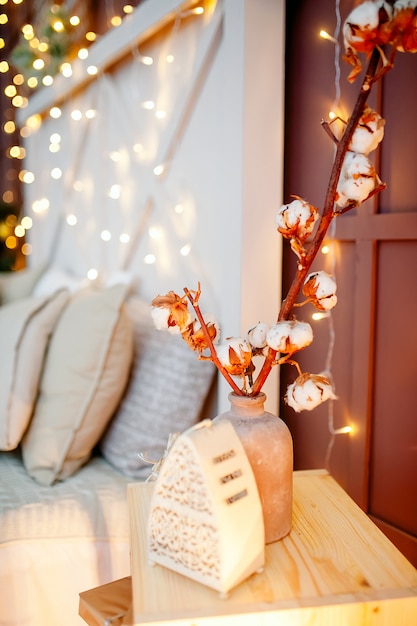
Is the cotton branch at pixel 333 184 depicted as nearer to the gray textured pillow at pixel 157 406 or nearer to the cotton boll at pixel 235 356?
the cotton boll at pixel 235 356

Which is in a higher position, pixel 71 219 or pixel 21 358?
pixel 71 219

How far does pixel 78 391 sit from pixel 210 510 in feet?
2.74

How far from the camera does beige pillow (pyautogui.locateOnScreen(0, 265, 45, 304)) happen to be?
8.93 ft

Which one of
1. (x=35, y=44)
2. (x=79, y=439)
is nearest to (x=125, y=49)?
(x=35, y=44)

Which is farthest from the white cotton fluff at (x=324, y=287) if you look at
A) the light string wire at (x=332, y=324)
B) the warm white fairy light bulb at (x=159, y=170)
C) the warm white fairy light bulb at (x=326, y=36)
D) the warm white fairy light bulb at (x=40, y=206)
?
the warm white fairy light bulb at (x=40, y=206)

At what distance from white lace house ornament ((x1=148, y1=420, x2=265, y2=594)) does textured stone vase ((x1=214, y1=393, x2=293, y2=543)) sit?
0.20ft

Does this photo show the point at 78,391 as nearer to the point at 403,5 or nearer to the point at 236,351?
the point at 236,351

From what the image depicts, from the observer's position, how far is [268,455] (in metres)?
0.90

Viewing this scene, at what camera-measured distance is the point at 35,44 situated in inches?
115

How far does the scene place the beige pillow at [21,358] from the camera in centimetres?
156

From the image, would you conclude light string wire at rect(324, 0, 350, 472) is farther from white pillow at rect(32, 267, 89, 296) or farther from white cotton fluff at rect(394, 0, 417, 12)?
white pillow at rect(32, 267, 89, 296)

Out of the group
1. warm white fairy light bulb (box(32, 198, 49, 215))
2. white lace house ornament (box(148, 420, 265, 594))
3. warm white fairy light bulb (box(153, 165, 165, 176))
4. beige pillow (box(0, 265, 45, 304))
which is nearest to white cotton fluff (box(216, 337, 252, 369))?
white lace house ornament (box(148, 420, 265, 594))

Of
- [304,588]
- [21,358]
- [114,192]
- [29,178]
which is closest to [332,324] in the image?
[304,588]

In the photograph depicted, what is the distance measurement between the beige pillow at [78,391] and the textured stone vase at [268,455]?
2.24ft
